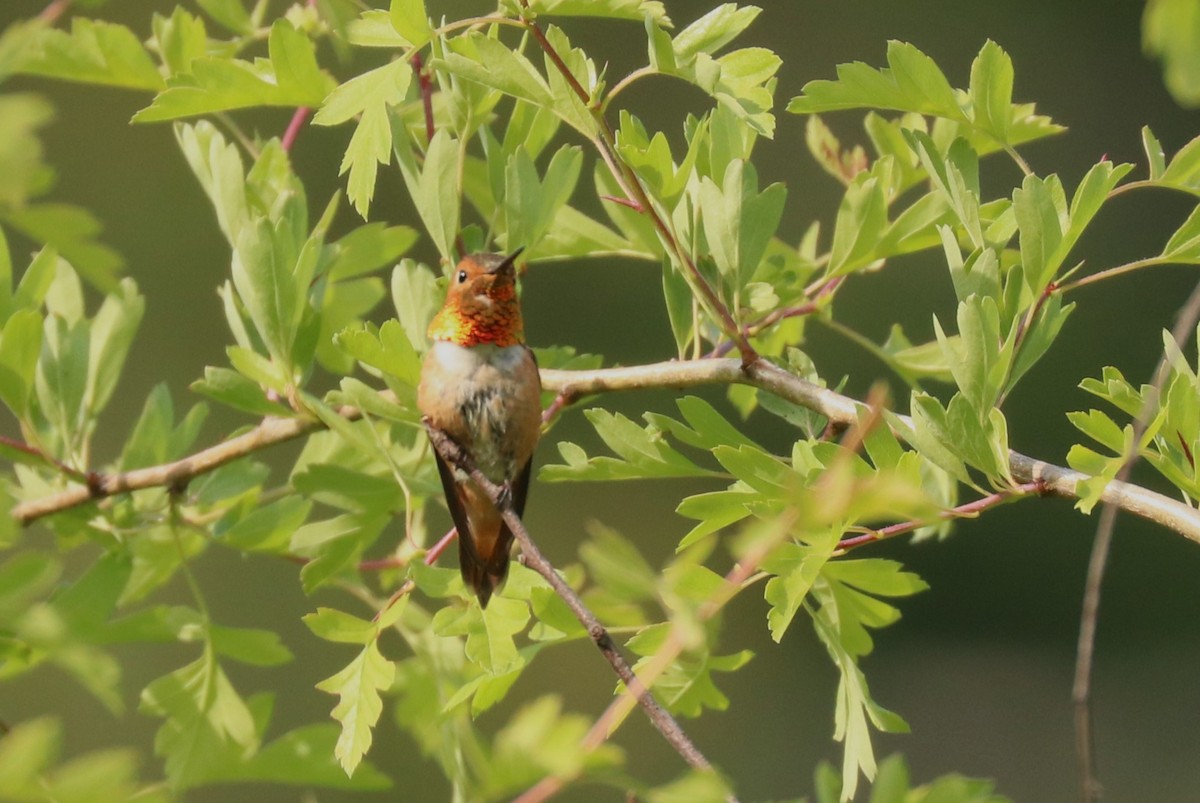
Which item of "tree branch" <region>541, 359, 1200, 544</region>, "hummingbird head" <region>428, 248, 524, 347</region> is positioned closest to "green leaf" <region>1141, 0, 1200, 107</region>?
"tree branch" <region>541, 359, 1200, 544</region>

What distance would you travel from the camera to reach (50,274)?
1.17 meters

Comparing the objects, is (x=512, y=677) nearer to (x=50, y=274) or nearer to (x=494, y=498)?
(x=494, y=498)

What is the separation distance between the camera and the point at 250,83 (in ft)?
3.85

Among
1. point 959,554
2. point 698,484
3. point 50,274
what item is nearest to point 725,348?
point 50,274

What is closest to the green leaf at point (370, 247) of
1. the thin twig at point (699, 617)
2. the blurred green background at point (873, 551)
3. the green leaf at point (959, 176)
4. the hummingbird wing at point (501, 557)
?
the hummingbird wing at point (501, 557)

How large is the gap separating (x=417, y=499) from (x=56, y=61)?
52 centimetres

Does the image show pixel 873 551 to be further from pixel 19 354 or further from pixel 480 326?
pixel 19 354

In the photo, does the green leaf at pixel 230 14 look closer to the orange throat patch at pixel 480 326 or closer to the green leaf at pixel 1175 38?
the orange throat patch at pixel 480 326

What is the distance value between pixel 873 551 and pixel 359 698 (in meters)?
3.58

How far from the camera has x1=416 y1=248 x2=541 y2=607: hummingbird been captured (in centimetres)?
158

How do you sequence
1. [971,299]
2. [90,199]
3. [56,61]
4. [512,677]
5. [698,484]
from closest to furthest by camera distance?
[971,299] < [512,677] < [56,61] < [698,484] < [90,199]

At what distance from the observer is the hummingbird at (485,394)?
158 cm

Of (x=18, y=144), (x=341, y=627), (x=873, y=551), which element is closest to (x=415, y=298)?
(x=341, y=627)

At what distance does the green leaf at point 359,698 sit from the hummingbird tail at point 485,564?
100 millimetres
